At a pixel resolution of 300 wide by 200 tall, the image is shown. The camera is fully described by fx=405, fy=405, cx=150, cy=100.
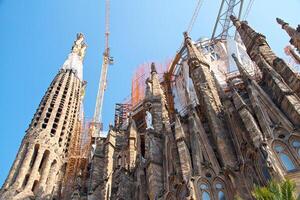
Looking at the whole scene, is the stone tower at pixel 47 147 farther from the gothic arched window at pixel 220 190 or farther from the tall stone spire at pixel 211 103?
the gothic arched window at pixel 220 190

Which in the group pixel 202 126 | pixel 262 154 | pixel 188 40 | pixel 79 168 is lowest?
pixel 262 154

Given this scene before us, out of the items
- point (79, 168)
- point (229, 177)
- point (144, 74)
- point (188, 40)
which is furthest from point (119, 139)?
point (229, 177)

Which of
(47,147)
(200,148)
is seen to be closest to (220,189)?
(200,148)

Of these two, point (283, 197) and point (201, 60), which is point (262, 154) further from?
point (201, 60)

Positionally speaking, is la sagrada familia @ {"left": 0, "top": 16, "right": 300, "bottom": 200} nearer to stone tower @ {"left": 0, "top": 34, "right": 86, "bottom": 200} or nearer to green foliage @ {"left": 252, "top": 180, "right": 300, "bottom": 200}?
stone tower @ {"left": 0, "top": 34, "right": 86, "bottom": 200}

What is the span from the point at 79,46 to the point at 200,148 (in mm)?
35439

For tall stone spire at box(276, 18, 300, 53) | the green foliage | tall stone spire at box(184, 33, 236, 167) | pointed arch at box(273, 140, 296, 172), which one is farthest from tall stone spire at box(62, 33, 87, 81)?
the green foliage

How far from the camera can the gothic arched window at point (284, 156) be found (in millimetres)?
12984

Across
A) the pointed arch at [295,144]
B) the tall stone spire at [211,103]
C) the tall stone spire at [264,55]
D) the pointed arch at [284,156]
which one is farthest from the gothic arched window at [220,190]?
the tall stone spire at [264,55]

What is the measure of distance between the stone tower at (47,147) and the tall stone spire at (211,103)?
1201 centimetres

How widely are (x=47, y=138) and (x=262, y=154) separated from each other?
1957 centimetres

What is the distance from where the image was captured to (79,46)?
48594 mm

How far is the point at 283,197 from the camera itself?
332 inches

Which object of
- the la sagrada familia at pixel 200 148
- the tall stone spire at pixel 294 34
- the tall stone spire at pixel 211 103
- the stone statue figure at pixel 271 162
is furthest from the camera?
the tall stone spire at pixel 294 34
